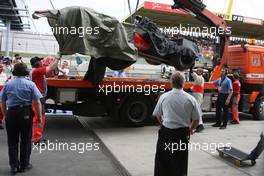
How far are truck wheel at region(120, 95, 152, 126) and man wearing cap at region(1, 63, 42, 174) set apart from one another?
175 inches

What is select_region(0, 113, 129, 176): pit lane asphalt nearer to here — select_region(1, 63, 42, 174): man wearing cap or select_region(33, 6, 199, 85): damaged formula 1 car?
select_region(1, 63, 42, 174): man wearing cap

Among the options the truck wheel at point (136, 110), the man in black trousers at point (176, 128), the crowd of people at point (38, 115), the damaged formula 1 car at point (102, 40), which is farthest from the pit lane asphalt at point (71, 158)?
the damaged formula 1 car at point (102, 40)

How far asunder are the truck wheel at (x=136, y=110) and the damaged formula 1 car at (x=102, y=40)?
1113mm

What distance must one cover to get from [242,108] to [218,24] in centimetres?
281

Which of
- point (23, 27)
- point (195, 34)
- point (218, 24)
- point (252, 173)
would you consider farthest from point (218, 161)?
point (23, 27)

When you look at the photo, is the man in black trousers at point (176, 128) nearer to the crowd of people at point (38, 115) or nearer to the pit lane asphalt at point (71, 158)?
the crowd of people at point (38, 115)

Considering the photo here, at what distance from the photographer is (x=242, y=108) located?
1252 cm

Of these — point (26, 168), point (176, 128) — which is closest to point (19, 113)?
point (26, 168)

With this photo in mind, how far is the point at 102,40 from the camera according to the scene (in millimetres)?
9578

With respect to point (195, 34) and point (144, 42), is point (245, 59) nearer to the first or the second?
point (144, 42)

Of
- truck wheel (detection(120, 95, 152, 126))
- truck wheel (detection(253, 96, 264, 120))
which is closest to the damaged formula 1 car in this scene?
truck wheel (detection(120, 95, 152, 126))

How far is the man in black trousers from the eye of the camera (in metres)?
5.12

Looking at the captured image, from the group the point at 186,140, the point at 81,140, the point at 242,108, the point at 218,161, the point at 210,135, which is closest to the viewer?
the point at 186,140

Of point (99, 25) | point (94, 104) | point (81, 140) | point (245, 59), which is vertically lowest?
point (81, 140)
